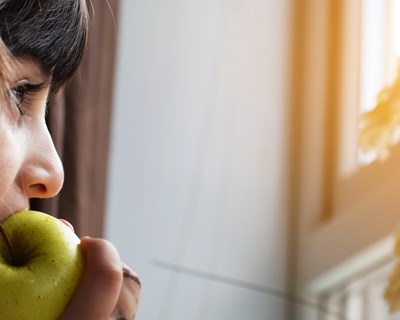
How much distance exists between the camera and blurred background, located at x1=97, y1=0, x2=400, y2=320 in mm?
1769

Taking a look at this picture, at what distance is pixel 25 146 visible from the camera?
0.64 metres

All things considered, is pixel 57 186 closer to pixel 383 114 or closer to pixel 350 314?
pixel 383 114

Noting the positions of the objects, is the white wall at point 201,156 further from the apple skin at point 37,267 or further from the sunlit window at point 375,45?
the apple skin at point 37,267

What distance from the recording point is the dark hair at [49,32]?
2.20 feet

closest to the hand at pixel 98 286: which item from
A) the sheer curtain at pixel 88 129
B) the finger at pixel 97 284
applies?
the finger at pixel 97 284

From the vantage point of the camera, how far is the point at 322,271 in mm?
1825

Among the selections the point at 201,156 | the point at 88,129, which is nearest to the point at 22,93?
the point at 88,129

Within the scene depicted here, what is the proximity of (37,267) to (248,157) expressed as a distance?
4.70ft

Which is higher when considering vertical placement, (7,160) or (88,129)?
(88,129)

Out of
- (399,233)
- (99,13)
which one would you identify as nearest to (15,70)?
(399,233)

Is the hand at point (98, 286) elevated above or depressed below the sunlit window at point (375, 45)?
below

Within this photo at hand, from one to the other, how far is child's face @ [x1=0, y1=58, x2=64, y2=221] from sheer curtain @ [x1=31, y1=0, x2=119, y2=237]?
63 centimetres

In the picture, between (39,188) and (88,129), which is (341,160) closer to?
(88,129)

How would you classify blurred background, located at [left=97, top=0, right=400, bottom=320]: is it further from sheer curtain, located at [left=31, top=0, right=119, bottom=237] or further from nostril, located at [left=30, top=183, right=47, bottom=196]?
nostril, located at [left=30, top=183, right=47, bottom=196]
